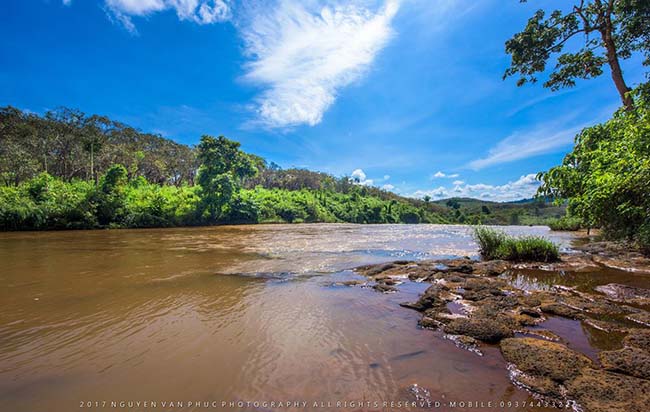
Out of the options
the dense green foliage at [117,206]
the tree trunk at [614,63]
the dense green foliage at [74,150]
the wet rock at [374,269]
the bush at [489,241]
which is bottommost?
the wet rock at [374,269]

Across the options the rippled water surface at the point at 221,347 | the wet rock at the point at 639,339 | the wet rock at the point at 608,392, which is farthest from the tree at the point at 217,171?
the wet rock at the point at 608,392

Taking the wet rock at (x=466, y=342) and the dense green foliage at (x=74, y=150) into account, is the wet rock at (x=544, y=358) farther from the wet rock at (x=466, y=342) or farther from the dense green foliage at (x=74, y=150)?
the dense green foliage at (x=74, y=150)

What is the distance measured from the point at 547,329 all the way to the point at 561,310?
0.96 metres

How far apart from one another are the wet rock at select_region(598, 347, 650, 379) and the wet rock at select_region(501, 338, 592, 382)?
177 mm

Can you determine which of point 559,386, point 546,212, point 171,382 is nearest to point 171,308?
point 171,382

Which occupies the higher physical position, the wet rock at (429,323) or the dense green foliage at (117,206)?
the dense green foliage at (117,206)

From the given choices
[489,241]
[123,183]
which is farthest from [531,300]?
[123,183]

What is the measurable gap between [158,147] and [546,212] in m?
123

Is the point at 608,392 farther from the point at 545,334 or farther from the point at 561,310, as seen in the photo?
the point at 561,310

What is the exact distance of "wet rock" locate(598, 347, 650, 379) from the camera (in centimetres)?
293

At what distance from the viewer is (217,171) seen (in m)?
43.5

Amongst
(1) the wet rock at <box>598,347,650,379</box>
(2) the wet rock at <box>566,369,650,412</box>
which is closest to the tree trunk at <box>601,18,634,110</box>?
(1) the wet rock at <box>598,347,650,379</box>

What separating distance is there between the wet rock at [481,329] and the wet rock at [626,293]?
134 inches

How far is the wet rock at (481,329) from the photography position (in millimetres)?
3945
